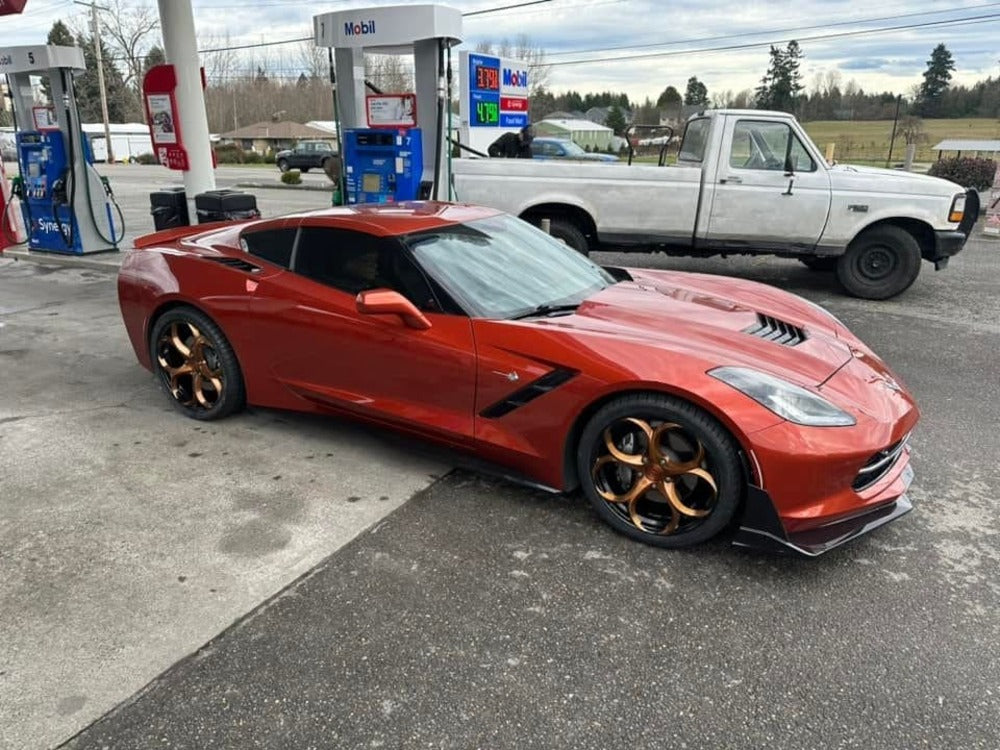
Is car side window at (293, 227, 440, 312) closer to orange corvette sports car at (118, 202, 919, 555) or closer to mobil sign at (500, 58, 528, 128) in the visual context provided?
orange corvette sports car at (118, 202, 919, 555)

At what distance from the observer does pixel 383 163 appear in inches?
309

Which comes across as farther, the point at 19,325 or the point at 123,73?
the point at 123,73

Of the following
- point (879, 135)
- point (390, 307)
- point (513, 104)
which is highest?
point (513, 104)

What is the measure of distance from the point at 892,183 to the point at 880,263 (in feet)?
2.79

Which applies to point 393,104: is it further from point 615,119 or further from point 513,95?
point 615,119

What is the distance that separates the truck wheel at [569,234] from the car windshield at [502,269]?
4.01 meters

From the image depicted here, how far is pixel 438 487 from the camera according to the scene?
3.56 m

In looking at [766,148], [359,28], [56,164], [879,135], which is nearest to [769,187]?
[766,148]

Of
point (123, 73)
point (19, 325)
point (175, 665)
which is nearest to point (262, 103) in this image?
point (123, 73)

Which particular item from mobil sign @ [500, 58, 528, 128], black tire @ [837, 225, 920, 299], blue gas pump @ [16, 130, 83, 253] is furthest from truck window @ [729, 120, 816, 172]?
blue gas pump @ [16, 130, 83, 253]

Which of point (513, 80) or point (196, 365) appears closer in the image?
point (196, 365)

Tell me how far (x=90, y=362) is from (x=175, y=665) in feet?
13.1

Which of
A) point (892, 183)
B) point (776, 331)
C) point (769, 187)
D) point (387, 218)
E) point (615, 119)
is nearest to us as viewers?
point (776, 331)

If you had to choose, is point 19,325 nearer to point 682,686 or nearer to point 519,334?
point 519,334
